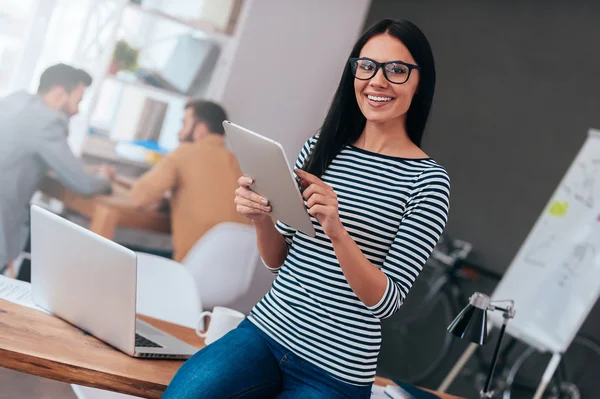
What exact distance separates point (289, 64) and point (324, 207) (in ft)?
8.44

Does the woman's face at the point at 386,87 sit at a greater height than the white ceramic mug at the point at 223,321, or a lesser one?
greater

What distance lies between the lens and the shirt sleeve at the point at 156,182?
3.28m

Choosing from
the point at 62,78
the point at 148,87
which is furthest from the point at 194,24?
the point at 62,78

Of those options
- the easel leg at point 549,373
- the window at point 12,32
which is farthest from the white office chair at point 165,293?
the easel leg at point 549,373

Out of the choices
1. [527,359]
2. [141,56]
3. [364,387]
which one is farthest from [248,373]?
[527,359]

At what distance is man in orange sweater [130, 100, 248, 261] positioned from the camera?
10.9ft

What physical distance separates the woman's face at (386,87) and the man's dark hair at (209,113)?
6.61 feet

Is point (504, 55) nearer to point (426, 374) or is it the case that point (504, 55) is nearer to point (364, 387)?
point (426, 374)

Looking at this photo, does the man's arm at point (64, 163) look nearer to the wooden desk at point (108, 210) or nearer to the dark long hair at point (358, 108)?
the wooden desk at point (108, 210)

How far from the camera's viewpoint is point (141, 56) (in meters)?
3.26

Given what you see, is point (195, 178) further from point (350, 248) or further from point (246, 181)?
point (350, 248)

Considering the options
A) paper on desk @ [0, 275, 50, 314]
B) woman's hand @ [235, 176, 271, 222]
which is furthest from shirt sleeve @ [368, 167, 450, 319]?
paper on desk @ [0, 275, 50, 314]

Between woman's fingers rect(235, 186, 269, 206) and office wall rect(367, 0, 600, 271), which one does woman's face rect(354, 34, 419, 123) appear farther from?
office wall rect(367, 0, 600, 271)

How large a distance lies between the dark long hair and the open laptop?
508 millimetres
